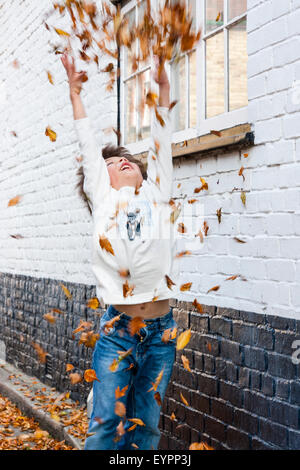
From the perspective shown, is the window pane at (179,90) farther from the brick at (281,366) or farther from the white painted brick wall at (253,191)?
the brick at (281,366)

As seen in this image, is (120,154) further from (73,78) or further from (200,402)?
(200,402)

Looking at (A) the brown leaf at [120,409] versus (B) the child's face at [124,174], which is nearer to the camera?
(A) the brown leaf at [120,409]

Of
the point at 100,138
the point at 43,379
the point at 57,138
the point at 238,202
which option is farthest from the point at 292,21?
the point at 43,379

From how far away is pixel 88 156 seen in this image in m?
3.37

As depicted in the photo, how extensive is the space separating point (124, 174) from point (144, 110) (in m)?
2.21


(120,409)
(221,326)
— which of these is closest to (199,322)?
(221,326)

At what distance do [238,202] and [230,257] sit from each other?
352mm

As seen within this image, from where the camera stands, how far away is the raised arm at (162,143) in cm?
333

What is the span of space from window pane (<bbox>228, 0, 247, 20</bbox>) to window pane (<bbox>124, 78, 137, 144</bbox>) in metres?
1.69

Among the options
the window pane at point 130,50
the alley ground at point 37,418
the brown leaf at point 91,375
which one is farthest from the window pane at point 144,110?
the brown leaf at point 91,375

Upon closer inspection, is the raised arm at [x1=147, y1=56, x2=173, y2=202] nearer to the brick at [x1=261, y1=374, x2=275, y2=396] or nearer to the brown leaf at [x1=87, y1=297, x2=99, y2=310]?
the brown leaf at [x1=87, y1=297, x2=99, y2=310]

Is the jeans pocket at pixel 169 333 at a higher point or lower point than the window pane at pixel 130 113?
lower

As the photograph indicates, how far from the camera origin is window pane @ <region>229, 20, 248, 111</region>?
392cm

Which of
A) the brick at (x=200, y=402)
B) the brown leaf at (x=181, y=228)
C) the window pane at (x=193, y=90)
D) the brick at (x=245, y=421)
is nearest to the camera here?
the brick at (x=245, y=421)
